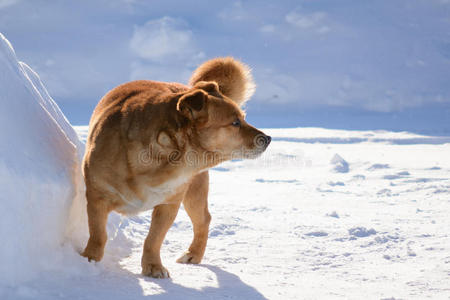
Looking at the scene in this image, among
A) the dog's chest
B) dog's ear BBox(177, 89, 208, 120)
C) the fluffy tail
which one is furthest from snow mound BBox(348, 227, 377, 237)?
dog's ear BBox(177, 89, 208, 120)

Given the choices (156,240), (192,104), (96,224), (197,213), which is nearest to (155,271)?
(156,240)

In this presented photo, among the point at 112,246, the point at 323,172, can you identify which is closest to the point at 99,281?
the point at 112,246

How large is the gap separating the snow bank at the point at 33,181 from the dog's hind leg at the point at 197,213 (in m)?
1.22

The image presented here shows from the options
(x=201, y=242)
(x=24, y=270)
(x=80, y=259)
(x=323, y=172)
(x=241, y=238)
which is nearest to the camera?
(x=24, y=270)

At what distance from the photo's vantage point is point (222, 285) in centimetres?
419

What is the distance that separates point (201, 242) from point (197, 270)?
1.85 ft

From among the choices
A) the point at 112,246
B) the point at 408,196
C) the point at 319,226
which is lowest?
the point at 112,246

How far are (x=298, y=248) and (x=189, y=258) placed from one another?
1.79 m

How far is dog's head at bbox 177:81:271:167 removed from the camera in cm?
384

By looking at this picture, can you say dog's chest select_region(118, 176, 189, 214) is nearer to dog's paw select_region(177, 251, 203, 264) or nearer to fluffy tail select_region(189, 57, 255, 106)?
dog's paw select_region(177, 251, 203, 264)

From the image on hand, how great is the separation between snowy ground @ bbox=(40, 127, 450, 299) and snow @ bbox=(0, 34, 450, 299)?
0.06ft

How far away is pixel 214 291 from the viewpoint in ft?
12.9

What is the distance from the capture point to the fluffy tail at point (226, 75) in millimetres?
5285

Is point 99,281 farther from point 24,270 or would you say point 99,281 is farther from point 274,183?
point 274,183
